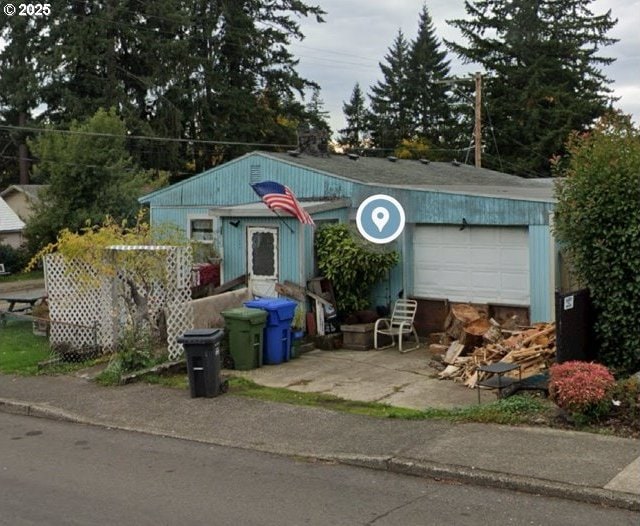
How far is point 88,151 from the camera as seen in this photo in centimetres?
2550

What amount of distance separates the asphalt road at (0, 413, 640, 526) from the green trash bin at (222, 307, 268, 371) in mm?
3910

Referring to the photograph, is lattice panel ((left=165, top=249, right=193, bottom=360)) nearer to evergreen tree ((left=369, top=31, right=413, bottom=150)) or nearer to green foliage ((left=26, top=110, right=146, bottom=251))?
green foliage ((left=26, top=110, right=146, bottom=251))

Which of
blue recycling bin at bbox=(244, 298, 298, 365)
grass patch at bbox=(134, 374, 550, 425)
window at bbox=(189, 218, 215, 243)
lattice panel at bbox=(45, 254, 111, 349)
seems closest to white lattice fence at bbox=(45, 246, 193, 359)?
lattice panel at bbox=(45, 254, 111, 349)

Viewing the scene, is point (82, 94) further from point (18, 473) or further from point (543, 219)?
point (18, 473)

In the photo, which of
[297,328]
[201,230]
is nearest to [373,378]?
[297,328]

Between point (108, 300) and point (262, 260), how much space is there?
3.34 m

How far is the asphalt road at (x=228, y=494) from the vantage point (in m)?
6.16

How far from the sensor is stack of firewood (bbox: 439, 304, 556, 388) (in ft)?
37.4

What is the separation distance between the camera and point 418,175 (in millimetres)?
21469

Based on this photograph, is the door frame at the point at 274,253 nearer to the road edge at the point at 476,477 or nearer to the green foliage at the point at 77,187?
the road edge at the point at 476,477

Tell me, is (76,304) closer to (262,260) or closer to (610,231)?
(262,260)

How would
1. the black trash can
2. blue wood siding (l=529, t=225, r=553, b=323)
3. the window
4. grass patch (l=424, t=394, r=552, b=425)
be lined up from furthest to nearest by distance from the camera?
the window
blue wood siding (l=529, t=225, r=553, b=323)
the black trash can
grass patch (l=424, t=394, r=552, b=425)

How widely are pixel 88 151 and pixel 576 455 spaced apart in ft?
70.2

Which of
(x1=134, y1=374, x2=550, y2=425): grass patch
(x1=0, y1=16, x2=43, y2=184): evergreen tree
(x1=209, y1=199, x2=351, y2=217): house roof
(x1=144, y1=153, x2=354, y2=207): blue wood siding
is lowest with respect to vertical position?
(x1=134, y1=374, x2=550, y2=425): grass patch
